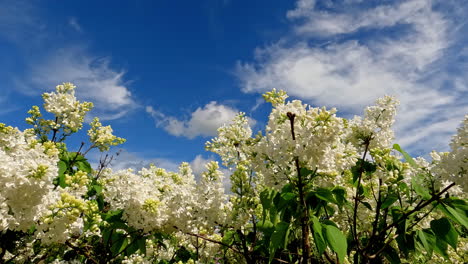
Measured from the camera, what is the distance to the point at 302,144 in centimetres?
277

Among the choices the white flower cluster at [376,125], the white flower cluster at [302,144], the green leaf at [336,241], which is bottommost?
the green leaf at [336,241]

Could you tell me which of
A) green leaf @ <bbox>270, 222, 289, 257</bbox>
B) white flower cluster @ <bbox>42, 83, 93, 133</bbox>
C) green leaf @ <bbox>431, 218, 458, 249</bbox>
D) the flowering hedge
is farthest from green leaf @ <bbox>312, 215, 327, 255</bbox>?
white flower cluster @ <bbox>42, 83, 93, 133</bbox>

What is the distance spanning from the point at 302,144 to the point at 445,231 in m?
1.66

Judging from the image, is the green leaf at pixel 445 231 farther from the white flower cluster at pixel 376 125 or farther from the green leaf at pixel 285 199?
the green leaf at pixel 285 199

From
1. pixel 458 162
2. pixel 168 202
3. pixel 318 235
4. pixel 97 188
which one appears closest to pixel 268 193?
pixel 318 235

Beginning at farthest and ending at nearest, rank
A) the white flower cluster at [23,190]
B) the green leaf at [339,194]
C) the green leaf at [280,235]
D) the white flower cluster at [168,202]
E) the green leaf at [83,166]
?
the green leaf at [83,166] → the white flower cluster at [168,202] → the green leaf at [339,194] → the green leaf at [280,235] → the white flower cluster at [23,190]

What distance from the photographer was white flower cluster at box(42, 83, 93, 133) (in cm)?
539

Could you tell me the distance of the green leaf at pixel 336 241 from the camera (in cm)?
257

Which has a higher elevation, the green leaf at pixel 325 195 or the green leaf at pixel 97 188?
the green leaf at pixel 97 188

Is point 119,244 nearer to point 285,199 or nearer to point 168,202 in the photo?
point 168,202

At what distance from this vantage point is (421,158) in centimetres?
461

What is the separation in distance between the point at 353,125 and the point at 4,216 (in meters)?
3.56

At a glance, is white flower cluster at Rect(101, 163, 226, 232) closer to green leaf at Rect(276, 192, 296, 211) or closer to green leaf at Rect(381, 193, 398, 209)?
green leaf at Rect(276, 192, 296, 211)

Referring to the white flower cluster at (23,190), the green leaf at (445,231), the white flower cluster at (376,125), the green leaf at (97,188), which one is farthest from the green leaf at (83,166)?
the green leaf at (445,231)
